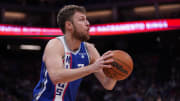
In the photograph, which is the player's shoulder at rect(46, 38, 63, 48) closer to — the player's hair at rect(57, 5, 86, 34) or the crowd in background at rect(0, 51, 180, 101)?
the player's hair at rect(57, 5, 86, 34)

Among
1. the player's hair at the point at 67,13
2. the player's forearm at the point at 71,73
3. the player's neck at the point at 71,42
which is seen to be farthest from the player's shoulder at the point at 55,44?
the player's forearm at the point at 71,73

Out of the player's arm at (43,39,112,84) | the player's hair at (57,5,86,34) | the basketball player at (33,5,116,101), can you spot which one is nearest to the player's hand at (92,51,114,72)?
the player's arm at (43,39,112,84)

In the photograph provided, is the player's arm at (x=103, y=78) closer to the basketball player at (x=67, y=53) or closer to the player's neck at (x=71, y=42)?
the basketball player at (x=67, y=53)

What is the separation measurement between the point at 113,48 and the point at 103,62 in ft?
43.0

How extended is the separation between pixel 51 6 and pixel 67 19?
15879 mm

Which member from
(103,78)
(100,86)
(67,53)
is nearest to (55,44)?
(67,53)

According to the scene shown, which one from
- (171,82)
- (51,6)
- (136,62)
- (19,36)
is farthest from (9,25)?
(171,82)

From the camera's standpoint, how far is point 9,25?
37.2 feet

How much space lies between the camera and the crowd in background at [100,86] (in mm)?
9671

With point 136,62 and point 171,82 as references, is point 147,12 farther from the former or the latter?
point 171,82

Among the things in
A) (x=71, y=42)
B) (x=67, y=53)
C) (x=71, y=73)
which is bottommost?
(x=71, y=73)

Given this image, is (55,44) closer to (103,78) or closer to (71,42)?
(71,42)

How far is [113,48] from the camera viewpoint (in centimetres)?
1473

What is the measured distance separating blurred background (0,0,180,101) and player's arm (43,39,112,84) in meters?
7.61
